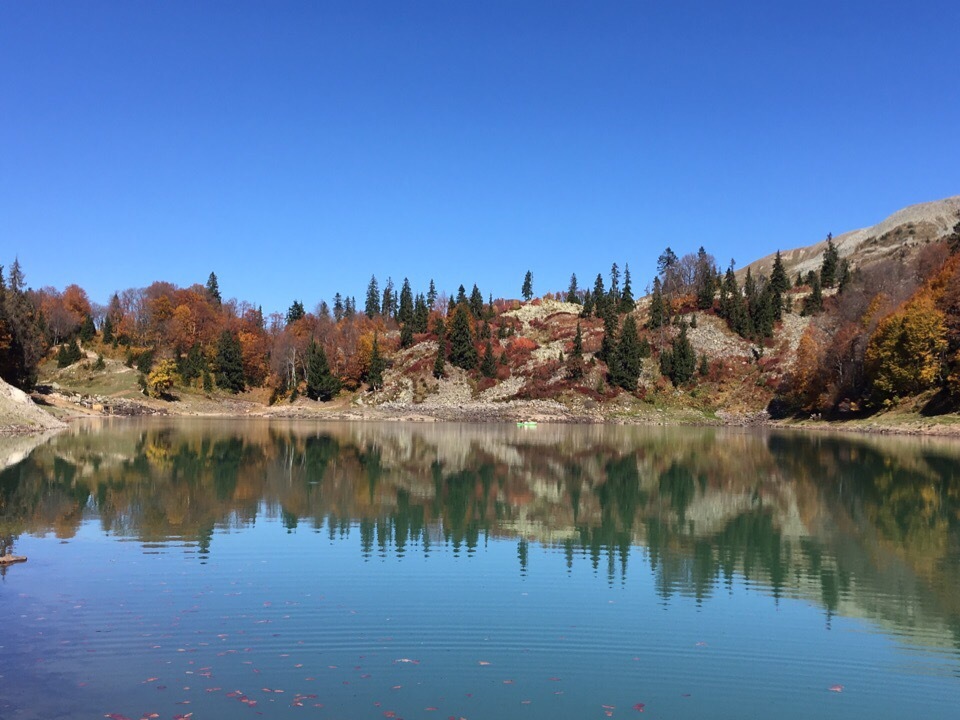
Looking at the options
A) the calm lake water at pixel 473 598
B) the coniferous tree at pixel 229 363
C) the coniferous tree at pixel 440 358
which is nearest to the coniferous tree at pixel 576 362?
the coniferous tree at pixel 440 358

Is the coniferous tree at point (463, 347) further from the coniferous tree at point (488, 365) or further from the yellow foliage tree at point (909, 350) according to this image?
the yellow foliage tree at point (909, 350)

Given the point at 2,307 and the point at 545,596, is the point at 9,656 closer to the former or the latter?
the point at 545,596

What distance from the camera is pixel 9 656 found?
11141 mm

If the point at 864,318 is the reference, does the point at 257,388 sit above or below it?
below

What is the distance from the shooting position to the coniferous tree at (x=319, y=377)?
111 m

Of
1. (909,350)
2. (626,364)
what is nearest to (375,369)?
(626,364)

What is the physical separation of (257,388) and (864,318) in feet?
286

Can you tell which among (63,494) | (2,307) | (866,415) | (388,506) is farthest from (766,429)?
(2,307)

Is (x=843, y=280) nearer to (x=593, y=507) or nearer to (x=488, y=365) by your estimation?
(x=488, y=365)

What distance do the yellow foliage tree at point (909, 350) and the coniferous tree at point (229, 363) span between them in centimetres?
8636

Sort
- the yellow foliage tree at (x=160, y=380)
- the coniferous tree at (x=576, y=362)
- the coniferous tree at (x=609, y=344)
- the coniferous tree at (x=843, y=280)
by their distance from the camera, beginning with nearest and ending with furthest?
the yellow foliage tree at (x=160, y=380)
the coniferous tree at (x=576, y=362)
the coniferous tree at (x=609, y=344)
the coniferous tree at (x=843, y=280)

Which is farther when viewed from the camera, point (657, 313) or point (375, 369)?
point (657, 313)

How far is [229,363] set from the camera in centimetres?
11806

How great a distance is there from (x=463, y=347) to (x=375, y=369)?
13.2 m
